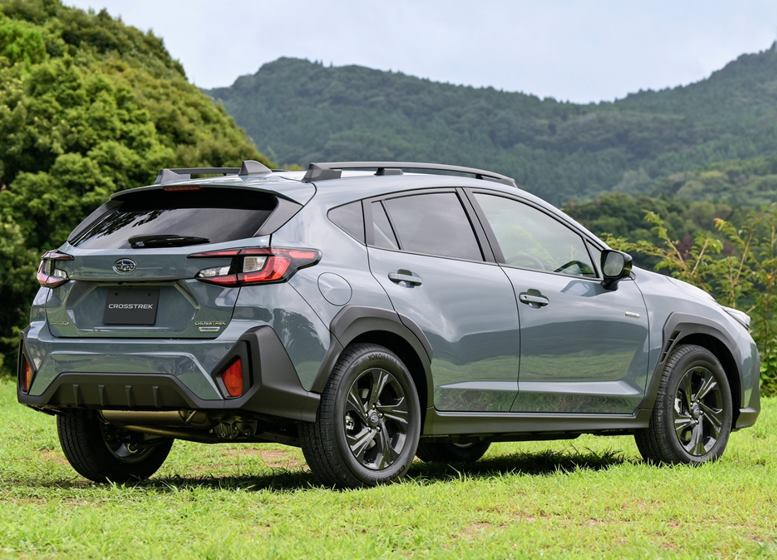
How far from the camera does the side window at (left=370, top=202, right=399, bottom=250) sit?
7.05 meters

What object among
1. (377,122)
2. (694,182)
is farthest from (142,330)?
(377,122)

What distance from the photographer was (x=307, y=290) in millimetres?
6441

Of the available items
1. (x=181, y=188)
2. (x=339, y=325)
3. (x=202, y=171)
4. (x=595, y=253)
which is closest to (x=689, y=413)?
(x=595, y=253)

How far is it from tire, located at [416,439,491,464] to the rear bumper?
2.80m

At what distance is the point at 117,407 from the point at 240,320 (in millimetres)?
851

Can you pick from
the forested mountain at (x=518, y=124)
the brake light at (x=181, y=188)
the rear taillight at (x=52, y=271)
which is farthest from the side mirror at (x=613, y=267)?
the forested mountain at (x=518, y=124)

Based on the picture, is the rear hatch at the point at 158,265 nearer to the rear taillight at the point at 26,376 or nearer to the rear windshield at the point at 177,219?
the rear windshield at the point at 177,219

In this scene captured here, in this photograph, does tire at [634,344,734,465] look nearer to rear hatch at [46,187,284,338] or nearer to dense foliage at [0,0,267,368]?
rear hatch at [46,187,284,338]

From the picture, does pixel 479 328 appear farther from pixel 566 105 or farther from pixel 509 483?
pixel 566 105

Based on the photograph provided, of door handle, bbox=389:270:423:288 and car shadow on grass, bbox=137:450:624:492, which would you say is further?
car shadow on grass, bbox=137:450:624:492

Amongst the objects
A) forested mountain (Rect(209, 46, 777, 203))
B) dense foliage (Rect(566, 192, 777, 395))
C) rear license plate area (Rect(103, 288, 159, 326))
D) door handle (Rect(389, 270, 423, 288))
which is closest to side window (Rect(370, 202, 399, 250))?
Answer: door handle (Rect(389, 270, 423, 288))

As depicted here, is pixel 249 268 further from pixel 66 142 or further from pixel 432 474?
pixel 66 142

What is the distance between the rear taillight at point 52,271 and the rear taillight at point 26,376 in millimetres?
442

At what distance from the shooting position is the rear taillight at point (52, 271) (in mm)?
6886
